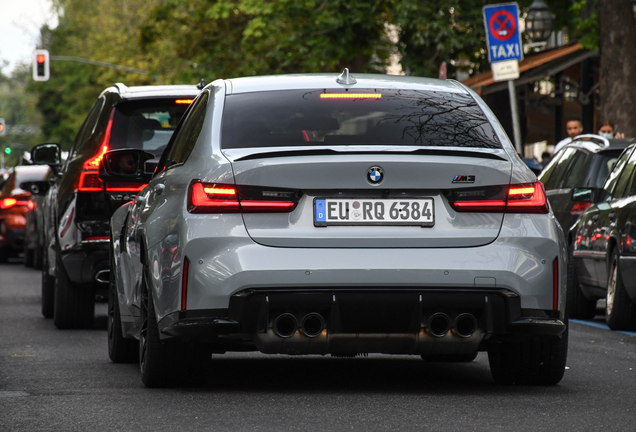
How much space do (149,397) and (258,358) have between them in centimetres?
208

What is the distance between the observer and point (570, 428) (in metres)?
5.86

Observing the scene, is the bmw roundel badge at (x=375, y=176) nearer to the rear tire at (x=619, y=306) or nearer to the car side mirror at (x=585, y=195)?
the rear tire at (x=619, y=306)

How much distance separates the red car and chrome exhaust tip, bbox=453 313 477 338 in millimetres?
18171

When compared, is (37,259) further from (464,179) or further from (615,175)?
(464,179)

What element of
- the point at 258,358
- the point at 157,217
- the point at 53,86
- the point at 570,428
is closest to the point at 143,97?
the point at 258,358

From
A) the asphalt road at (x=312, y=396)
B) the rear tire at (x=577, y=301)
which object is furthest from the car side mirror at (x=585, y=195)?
the asphalt road at (x=312, y=396)

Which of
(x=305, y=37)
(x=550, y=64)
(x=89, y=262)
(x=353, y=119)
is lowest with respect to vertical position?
(x=89, y=262)

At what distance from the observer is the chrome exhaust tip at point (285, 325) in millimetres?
6461

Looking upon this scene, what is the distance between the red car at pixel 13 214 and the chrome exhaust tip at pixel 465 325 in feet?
59.6

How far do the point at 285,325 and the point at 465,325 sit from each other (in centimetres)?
82

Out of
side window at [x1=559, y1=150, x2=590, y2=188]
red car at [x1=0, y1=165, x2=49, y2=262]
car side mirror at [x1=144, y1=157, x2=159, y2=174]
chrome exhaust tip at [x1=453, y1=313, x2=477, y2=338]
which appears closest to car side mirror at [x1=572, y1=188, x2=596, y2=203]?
side window at [x1=559, y1=150, x2=590, y2=188]

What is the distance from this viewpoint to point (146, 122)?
1091 cm

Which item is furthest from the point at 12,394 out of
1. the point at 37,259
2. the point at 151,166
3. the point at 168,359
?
the point at 37,259

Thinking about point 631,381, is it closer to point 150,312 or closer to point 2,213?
point 150,312
